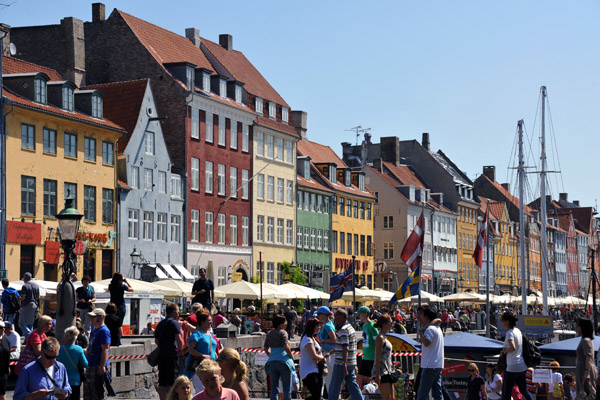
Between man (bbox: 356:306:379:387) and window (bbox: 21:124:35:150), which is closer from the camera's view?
man (bbox: 356:306:379:387)

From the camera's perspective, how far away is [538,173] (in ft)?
232

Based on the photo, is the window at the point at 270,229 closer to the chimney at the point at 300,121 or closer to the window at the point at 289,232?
the window at the point at 289,232

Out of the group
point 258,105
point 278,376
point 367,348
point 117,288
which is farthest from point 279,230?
point 278,376

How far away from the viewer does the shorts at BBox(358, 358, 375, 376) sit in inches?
813

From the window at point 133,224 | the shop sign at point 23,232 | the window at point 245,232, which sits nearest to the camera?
the shop sign at point 23,232

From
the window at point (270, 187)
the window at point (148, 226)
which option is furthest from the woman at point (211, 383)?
the window at point (270, 187)

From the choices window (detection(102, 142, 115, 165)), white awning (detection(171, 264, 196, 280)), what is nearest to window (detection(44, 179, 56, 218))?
window (detection(102, 142, 115, 165))

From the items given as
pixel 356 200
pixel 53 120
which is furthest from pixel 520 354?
pixel 356 200

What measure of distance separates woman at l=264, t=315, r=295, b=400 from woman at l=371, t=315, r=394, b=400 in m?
1.85

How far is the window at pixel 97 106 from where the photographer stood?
162 feet

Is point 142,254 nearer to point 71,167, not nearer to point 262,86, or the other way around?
point 71,167

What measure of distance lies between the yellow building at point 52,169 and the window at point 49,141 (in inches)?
1.5

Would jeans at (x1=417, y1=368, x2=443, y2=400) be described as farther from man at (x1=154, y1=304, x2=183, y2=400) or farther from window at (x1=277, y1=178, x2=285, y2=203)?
window at (x1=277, y1=178, x2=285, y2=203)

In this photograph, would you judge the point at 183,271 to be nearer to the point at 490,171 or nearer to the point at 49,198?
the point at 49,198
